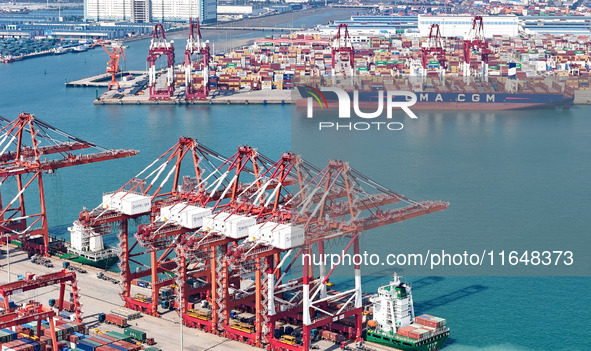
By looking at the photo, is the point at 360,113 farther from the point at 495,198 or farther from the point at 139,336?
the point at 139,336

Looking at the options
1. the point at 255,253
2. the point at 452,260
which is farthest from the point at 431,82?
the point at 255,253

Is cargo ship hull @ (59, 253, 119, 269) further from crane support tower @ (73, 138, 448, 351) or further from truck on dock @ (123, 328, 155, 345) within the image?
truck on dock @ (123, 328, 155, 345)

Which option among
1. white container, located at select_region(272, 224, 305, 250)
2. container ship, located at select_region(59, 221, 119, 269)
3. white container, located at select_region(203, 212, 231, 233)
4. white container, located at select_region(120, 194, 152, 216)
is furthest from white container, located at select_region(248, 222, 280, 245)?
container ship, located at select_region(59, 221, 119, 269)

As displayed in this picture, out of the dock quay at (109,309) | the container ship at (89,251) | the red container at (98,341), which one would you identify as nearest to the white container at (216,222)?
the dock quay at (109,309)

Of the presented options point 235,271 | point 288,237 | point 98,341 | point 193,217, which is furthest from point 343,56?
point 98,341

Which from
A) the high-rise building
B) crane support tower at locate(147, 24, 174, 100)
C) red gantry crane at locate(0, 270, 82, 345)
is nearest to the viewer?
red gantry crane at locate(0, 270, 82, 345)
